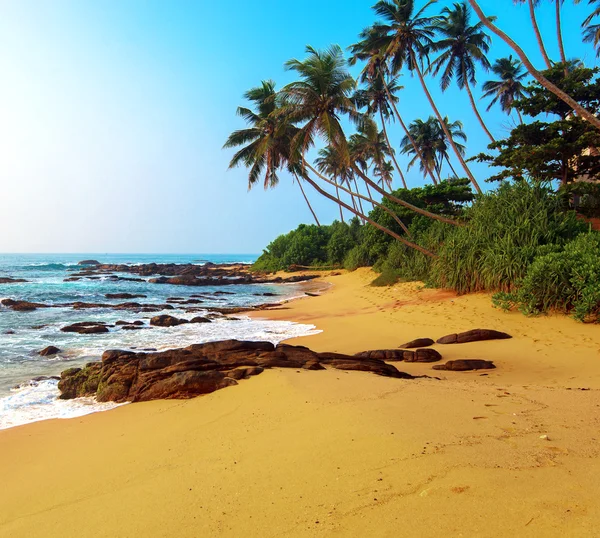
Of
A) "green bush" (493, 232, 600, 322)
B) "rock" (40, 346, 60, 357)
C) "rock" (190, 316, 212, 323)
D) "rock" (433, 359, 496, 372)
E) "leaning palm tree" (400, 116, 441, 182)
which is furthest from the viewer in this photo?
"leaning palm tree" (400, 116, 441, 182)

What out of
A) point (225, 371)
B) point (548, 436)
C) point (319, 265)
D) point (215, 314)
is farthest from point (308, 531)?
point (319, 265)

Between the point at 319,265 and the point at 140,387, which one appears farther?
the point at 319,265

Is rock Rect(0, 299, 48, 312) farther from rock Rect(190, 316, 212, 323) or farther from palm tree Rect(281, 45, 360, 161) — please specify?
palm tree Rect(281, 45, 360, 161)

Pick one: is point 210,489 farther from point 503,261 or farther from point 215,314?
point 215,314

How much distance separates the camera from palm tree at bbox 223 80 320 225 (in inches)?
841

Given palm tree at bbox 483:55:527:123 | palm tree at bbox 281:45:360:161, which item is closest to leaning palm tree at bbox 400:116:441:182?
palm tree at bbox 483:55:527:123

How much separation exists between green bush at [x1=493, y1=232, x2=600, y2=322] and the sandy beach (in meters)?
3.95

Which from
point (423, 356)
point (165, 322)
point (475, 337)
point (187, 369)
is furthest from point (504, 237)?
point (165, 322)

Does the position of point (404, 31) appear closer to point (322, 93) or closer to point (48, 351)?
point (322, 93)

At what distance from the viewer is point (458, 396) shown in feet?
14.4

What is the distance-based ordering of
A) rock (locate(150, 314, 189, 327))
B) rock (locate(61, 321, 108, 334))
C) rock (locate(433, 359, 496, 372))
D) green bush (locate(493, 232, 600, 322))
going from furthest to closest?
rock (locate(150, 314, 189, 327)) → rock (locate(61, 321, 108, 334)) → green bush (locate(493, 232, 600, 322)) → rock (locate(433, 359, 496, 372))

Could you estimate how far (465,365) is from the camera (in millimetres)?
6758

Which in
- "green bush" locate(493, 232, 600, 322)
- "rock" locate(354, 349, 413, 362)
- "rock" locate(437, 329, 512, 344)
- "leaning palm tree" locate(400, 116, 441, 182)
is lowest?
"rock" locate(354, 349, 413, 362)

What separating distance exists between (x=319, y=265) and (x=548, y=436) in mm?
36866
